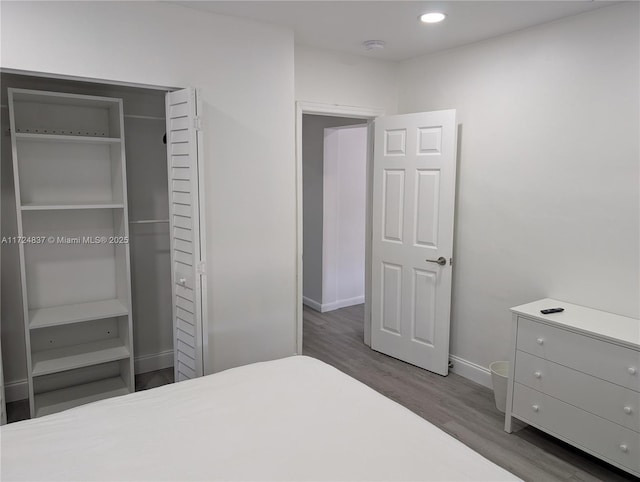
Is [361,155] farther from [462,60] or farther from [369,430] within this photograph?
[369,430]

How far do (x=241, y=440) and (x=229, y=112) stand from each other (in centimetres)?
210

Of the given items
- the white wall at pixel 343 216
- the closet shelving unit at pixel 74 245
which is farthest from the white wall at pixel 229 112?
the white wall at pixel 343 216

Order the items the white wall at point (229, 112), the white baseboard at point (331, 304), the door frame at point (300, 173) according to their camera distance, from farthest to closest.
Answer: the white baseboard at point (331, 304)
the door frame at point (300, 173)
the white wall at point (229, 112)

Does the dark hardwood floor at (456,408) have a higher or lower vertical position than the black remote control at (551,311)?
lower

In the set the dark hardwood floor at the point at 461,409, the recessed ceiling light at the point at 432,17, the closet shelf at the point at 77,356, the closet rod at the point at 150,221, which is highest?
the recessed ceiling light at the point at 432,17

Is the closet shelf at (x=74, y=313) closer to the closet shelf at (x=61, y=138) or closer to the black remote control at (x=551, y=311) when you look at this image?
the closet shelf at (x=61, y=138)

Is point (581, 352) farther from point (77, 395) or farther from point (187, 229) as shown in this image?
point (77, 395)

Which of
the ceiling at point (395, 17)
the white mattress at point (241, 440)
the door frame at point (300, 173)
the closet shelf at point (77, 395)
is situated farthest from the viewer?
the door frame at point (300, 173)

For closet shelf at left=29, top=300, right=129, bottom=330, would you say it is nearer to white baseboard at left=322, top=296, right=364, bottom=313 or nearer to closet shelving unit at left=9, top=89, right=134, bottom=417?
closet shelving unit at left=9, top=89, right=134, bottom=417

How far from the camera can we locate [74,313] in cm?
308

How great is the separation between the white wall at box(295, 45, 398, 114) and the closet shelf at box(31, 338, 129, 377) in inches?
90.7

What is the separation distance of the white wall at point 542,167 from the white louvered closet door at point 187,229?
2.11 meters

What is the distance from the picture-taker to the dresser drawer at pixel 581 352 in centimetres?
236

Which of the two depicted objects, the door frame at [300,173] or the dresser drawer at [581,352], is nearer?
the dresser drawer at [581,352]
